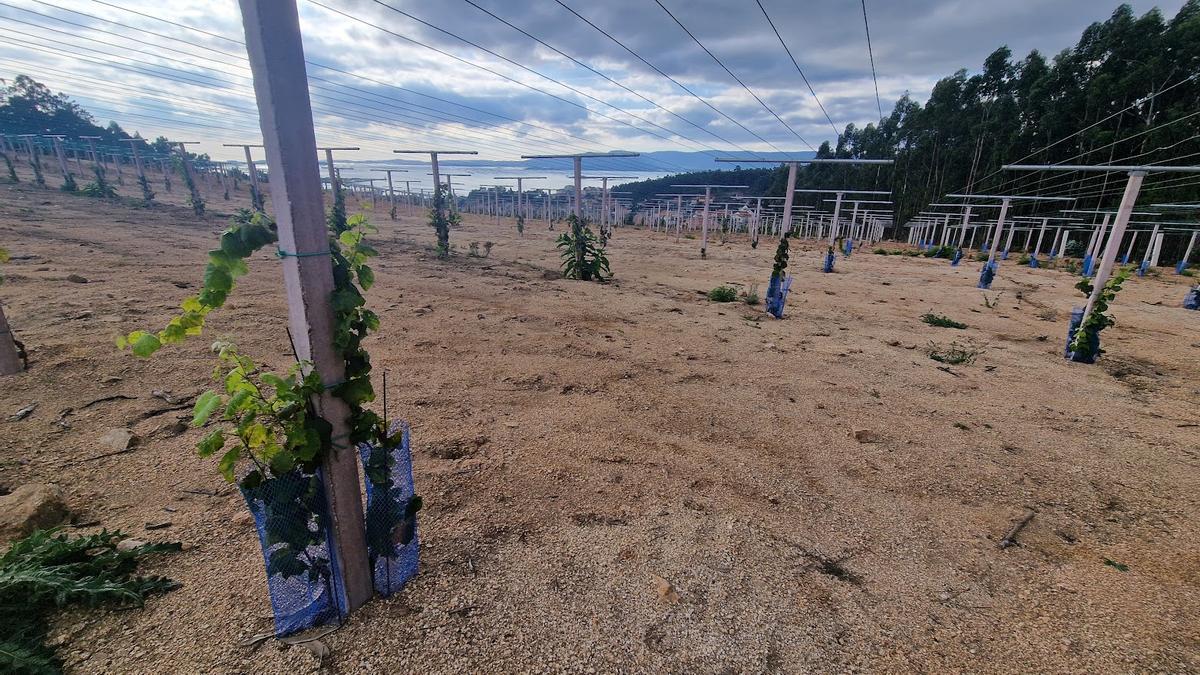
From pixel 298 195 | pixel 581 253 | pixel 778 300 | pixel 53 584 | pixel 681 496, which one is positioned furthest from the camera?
pixel 581 253

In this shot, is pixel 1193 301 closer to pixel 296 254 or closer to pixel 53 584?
pixel 296 254

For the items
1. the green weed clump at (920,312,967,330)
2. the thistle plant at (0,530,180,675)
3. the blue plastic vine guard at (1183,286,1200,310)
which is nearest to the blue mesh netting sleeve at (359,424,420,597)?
the thistle plant at (0,530,180,675)

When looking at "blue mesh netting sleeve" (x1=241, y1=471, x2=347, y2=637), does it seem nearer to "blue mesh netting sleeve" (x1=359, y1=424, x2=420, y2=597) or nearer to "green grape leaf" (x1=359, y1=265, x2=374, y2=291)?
"blue mesh netting sleeve" (x1=359, y1=424, x2=420, y2=597)

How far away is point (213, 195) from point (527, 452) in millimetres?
47008

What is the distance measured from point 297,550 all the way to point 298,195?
160cm

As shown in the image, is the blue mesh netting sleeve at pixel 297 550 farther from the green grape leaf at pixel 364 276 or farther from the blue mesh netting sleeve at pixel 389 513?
the green grape leaf at pixel 364 276

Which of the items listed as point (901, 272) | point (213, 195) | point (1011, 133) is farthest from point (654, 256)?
point (1011, 133)

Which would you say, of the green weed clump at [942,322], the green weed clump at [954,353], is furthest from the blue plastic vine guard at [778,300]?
the green weed clump at [942,322]

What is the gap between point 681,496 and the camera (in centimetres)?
361

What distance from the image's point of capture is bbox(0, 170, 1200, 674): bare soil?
7.73ft

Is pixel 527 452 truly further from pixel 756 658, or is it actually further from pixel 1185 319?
pixel 1185 319

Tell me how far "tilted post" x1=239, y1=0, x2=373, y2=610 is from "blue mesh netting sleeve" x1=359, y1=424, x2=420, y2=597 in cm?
18

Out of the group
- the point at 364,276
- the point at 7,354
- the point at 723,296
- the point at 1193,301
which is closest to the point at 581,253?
the point at 723,296

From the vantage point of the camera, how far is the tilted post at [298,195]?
1.70 metres
